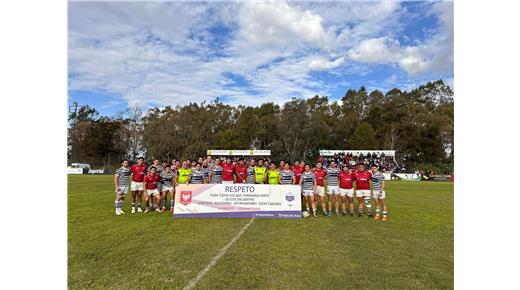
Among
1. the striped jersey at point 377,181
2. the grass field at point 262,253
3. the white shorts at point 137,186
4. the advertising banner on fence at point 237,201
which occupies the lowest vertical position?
the grass field at point 262,253

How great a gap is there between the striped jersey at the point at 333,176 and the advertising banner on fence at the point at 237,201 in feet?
4.57

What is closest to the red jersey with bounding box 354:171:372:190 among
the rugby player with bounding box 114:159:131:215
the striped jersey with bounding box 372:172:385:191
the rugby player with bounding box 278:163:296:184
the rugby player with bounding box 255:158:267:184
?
the striped jersey with bounding box 372:172:385:191

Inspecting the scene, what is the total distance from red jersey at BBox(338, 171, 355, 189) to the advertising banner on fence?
1691mm

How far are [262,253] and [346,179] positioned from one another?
5293 millimetres

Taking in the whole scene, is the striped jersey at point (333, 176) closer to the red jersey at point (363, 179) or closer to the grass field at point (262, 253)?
the red jersey at point (363, 179)

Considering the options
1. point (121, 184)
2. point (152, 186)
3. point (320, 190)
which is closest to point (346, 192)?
point (320, 190)

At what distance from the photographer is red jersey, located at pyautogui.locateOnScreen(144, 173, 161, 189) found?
414 inches

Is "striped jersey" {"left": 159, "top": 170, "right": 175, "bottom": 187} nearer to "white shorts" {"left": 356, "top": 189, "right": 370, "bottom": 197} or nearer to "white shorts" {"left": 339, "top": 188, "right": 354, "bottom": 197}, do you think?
"white shorts" {"left": 339, "top": 188, "right": 354, "bottom": 197}

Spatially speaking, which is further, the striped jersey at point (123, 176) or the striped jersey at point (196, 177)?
the striped jersey at point (196, 177)

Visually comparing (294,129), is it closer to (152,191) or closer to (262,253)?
(152,191)

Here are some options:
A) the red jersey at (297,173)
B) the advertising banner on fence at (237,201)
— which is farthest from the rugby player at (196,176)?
the red jersey at (297,173)

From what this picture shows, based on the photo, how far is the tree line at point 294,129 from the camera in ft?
163

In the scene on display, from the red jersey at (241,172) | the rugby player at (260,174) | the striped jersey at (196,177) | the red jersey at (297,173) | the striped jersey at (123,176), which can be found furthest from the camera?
the red jersey at (241,172)

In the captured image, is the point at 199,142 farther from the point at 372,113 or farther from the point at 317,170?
the point at 317,170
